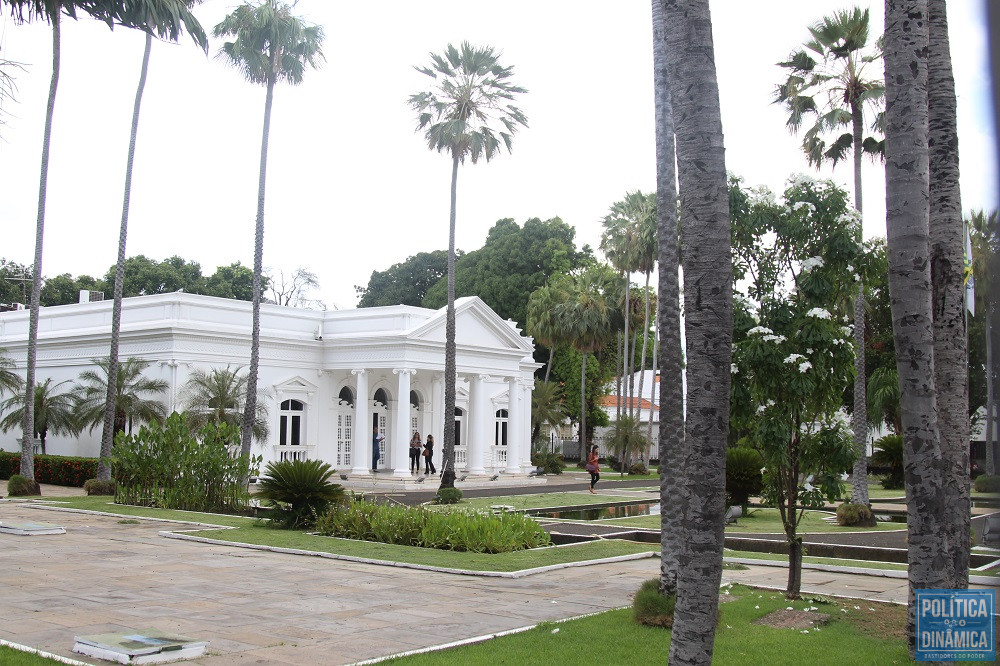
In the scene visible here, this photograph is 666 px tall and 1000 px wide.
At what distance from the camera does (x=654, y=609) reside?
8867mm

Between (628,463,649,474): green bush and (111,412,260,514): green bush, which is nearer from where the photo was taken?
(111,412,260,514): green bush

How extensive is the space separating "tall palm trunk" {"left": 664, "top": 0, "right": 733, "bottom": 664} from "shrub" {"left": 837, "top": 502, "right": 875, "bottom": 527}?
17.2 metres

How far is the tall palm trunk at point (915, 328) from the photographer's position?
5777mm

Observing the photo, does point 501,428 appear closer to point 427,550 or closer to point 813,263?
point 427,550

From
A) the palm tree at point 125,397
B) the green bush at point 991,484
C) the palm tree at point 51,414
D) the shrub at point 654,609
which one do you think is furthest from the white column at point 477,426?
the green bush at point 991,484

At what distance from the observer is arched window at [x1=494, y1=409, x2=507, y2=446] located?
1662 inches

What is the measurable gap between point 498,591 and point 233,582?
333cm

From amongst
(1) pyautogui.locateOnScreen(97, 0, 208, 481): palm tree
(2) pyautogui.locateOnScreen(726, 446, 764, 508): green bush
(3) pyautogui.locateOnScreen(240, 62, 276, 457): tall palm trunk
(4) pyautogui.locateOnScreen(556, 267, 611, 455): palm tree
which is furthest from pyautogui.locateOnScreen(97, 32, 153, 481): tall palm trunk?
(4) pyautogui.locateOnScreen(556, 267, 611, 455): palm tree

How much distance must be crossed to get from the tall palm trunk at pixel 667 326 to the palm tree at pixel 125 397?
72.4 feet

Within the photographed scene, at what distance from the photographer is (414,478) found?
108 ft

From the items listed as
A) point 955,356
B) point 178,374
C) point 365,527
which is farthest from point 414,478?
point 955,356

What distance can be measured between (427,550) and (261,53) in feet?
54.8

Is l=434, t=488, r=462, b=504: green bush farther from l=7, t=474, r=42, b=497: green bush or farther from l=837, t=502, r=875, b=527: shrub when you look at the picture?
l=7, t=474, r=42, b=497: green bush

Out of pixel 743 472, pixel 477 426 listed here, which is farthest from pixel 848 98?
pixel 477 426
